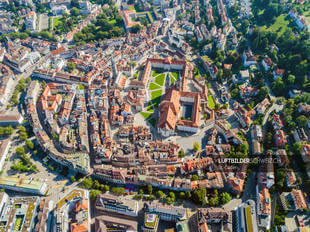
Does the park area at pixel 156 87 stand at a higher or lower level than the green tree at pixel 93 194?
higher

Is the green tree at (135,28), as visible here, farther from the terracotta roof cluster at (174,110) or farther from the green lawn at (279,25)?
the green lawn at (279,25)

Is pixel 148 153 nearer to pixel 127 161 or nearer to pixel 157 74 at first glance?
pixel 127 161

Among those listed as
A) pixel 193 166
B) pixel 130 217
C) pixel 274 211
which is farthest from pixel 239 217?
pixel 130 217

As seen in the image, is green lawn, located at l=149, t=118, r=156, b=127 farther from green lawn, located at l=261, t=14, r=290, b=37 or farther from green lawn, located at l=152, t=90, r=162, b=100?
green lawn, located at l=261, t=14, r=290, b=37

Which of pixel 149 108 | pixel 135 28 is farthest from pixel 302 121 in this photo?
pixel 135 28

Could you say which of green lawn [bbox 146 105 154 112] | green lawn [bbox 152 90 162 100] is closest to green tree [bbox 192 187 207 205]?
green lawn [bbox 146 105 154 112]

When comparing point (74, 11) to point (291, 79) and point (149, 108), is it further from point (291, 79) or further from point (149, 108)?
point (291, 79)

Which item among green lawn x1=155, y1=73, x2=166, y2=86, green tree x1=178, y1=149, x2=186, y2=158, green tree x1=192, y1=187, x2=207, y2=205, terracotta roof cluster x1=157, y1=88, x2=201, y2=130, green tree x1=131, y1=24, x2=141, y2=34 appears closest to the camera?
green tree x1=192, y1=187, x2=207, y2=205

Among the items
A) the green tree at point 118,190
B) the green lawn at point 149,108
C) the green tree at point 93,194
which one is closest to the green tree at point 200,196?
the green tree at point 118,190
